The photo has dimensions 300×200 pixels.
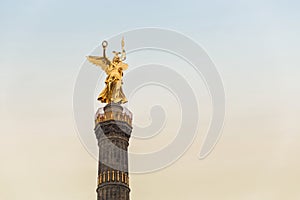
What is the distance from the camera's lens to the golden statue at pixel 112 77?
52031 millimetres

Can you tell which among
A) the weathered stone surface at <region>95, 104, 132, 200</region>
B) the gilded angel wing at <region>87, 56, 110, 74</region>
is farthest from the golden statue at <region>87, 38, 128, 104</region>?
the weathered stone surface at <region>95, 104, 132, 200</region>

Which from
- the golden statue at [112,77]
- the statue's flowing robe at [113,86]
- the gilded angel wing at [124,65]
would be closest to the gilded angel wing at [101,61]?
the golden statue at [112,77]

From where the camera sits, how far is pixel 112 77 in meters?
52.1

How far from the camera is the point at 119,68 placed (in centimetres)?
5244

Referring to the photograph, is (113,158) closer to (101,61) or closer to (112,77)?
(112,77)

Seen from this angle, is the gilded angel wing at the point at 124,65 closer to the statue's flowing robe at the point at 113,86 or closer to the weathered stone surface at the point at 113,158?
the statue's flowing robe at the point at 113,86

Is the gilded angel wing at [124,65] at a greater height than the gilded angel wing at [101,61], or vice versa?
the gilded angel wing at [101,61]

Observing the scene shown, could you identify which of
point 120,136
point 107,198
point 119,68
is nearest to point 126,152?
point 120,136

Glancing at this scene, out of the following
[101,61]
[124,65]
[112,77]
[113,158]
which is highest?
[101,61]

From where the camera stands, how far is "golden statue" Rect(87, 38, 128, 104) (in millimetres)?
52031

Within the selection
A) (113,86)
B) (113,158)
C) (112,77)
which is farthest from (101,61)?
(113,158)

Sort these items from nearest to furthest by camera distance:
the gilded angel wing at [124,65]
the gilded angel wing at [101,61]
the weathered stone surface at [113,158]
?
the weathered stone surface at [113,158] < the gilded angel wing at [124,65] < the gilded angel wing at [101,61]

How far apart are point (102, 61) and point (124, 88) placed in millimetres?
3658

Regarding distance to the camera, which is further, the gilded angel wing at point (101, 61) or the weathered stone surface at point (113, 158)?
the gilded angel wing at point (101, 61)
